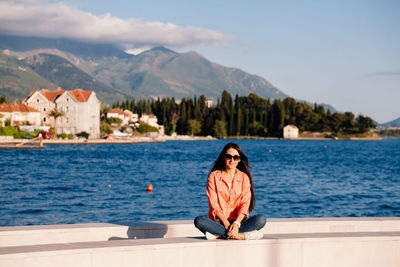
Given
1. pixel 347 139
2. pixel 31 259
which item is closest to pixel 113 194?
pixel 31 259

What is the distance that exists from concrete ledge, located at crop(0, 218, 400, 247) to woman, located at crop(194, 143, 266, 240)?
0.71 m

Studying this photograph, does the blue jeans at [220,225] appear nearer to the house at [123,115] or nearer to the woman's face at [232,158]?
the woman's face at [232,158]

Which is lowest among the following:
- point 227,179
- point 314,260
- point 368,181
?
point 368,181

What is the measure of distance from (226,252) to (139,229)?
139cm

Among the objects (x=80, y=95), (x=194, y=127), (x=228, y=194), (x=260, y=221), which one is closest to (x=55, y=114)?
Answer: (x=80, y=95)

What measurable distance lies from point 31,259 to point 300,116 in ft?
474

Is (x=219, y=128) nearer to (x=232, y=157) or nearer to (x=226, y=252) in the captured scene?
(x=232, y=157)

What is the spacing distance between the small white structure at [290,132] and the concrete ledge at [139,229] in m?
136

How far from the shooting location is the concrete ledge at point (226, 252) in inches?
164

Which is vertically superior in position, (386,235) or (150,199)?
(386,235)

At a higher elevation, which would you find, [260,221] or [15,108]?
[15,108]

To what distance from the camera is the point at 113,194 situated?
74.1 ft

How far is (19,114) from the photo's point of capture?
84.9 meters

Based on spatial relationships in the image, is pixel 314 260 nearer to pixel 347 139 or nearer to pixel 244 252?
pixel 244 252
